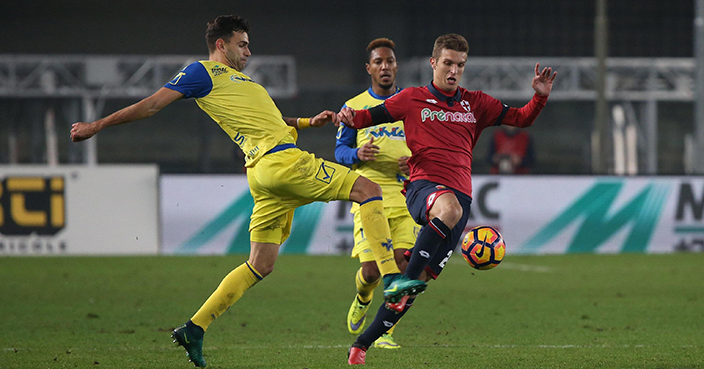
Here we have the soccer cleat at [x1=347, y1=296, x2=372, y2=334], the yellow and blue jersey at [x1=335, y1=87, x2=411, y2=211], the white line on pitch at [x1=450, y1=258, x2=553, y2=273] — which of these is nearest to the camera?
the soccer cleat at [x1=347, y1=296, x2=372, y2=334]

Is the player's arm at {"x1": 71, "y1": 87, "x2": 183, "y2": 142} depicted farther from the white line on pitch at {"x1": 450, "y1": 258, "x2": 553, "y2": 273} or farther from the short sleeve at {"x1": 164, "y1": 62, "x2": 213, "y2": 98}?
the white line on pitch at {"x1": 450, "y1": 258, "x2": 553, "y2": 273}

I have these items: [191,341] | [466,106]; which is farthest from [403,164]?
[191,341]

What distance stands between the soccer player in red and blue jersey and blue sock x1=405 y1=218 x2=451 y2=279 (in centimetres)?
6

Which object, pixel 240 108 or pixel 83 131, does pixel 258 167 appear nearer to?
pixel 240 108

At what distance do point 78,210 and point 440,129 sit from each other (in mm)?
8662

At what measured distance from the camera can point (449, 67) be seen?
5.69m

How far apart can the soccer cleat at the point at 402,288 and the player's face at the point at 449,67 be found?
1335mm

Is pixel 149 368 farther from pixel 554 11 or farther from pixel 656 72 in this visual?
pixel 554 11

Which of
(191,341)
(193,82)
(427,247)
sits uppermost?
(193,82)

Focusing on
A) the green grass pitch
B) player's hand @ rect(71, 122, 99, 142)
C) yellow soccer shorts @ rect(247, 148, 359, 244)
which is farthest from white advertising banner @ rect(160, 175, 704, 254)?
player's hand @ rect(71, 122, 99, 142)

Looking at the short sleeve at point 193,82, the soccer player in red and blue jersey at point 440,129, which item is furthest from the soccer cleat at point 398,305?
the short sleeve at point 193,82

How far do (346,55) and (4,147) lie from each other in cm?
1057

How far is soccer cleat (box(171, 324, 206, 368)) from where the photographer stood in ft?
17.5

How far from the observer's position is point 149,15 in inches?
1110
